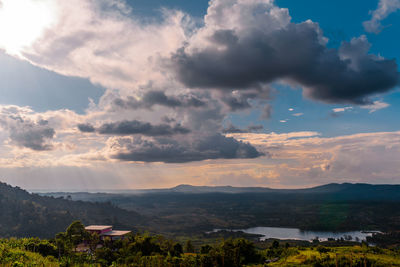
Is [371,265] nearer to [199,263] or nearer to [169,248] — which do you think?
[199,263]

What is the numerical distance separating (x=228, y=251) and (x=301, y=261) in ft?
37.3

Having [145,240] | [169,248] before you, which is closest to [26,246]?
[145,240]

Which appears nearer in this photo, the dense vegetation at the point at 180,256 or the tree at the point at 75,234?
the dense vegetation at the point at 180,256

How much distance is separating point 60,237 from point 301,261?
46.8m

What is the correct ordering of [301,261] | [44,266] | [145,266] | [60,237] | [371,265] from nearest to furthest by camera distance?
[44,266]
[371,265]
[145,266]
[301,261]
[60,237]

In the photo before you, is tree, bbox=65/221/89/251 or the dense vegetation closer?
the dense vegetation

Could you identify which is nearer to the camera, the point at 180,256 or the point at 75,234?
the point at 180,256

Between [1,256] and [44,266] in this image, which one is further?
[1,256]

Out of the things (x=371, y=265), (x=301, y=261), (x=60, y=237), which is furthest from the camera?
(x=60, y=237)

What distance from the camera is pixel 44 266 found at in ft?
112

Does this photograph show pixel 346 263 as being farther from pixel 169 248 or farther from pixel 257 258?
pixel 169 248

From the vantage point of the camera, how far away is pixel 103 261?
47656 mm

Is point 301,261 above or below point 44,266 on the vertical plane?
below

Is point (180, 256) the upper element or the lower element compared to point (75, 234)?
lower
